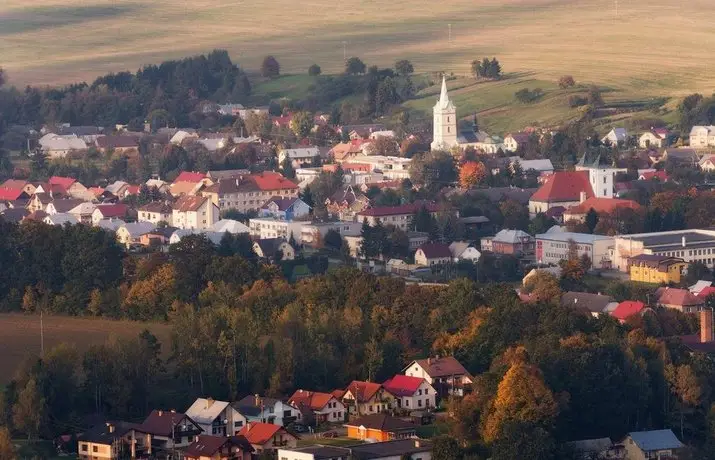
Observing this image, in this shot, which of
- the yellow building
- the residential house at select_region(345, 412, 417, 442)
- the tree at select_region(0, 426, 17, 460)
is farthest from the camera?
the yellow building

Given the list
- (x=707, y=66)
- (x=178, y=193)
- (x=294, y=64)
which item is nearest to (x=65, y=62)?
(x=294, y=64)

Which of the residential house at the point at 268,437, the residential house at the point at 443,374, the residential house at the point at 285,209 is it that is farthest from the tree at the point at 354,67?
the residential house at the point at 268,437

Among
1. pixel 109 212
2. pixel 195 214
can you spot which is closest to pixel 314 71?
pixel 109 212

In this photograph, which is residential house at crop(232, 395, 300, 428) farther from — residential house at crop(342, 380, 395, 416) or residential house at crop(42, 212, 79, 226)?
residential house at crop(42, 212, 79, 226)

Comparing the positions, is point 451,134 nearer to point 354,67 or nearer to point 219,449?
point 354,67

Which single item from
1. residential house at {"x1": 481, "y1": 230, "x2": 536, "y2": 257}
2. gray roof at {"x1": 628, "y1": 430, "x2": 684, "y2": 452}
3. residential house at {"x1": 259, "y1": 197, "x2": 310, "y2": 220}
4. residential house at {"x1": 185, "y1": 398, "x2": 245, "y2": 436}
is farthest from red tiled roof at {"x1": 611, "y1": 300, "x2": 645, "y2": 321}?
residential house at {"x1": 259, "y1": 197, "x2": 310, "y2": 220}

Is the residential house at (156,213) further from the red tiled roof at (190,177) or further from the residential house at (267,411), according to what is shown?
the residential house at (267,411)

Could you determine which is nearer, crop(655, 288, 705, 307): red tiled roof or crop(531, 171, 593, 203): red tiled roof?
crop(655, 288, 705, 307): red tiled roof
